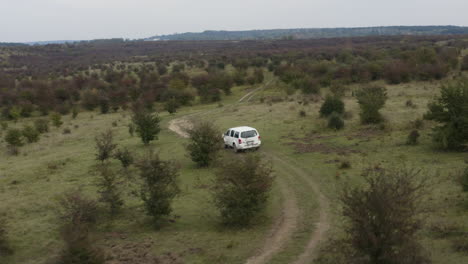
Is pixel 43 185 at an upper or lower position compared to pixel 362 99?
lower

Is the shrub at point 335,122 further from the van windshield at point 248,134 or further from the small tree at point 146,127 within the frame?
the small tree at point 146,127

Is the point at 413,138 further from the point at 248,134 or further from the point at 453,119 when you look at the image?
the point at 248,134

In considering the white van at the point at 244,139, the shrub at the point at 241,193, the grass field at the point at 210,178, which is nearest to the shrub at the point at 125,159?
the grass field at the point at 210,178

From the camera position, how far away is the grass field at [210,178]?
1391 cm

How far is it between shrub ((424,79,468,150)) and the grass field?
2.78ft

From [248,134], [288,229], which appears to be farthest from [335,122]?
[288,229]

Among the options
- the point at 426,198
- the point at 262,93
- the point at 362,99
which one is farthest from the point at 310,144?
the point at 262,93

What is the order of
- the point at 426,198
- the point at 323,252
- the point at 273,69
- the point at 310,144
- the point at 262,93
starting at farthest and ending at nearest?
the point at 273,69
the point at 262,93
the point at 310,144
the point at 426,198
the point at 323,252

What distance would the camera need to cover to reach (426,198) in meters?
16.4

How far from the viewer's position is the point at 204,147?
24312 mm

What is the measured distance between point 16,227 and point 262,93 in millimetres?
50879

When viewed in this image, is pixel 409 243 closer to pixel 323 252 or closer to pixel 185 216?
pixel 323 252

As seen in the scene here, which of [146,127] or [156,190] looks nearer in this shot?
[156,190]

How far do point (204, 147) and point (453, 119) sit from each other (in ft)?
46.0
